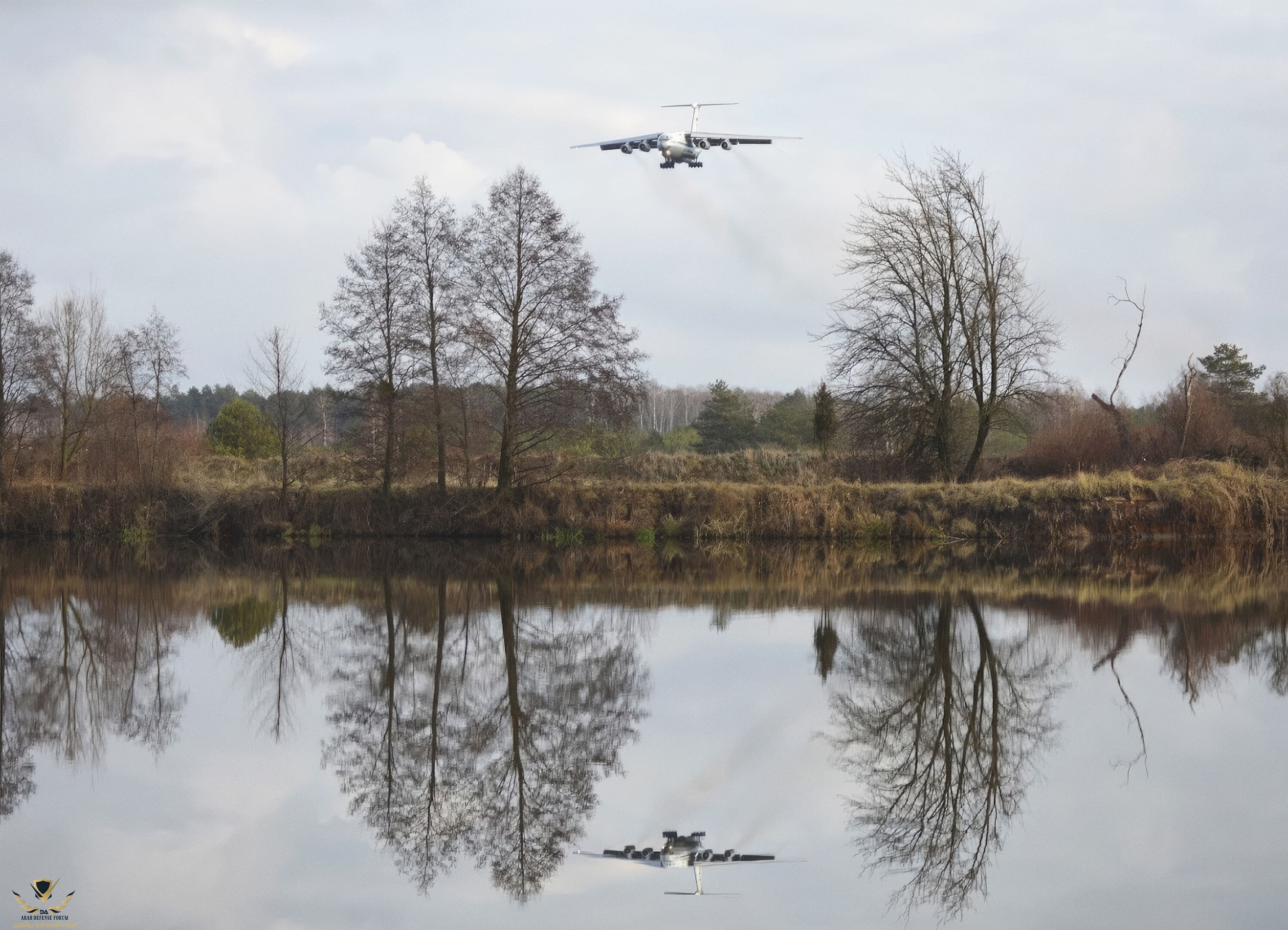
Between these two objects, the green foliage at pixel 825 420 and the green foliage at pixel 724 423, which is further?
the green foliage at pixel 724 423

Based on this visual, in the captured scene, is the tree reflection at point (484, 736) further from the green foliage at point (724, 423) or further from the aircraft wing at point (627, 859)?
the green foliage at point (724, 423)

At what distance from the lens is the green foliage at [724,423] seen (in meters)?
56.1

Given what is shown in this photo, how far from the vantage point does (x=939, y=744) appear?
9.24m

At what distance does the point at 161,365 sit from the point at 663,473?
17641mm

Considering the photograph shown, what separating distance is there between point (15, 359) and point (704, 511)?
24.9 m

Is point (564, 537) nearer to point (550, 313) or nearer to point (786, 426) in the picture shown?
point (550, 313)

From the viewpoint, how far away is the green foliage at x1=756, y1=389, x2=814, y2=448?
178 feet

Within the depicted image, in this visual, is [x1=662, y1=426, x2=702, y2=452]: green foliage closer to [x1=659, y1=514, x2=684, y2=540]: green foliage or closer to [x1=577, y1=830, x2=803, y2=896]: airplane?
[x1=659, y1=514, x2=684, y2=540]: green foliage

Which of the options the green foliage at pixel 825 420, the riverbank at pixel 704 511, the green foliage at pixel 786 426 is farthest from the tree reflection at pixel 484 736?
the green foliage at pixel 786 426

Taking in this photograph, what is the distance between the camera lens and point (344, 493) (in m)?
35.8

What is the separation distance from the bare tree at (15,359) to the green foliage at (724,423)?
28.9 meters

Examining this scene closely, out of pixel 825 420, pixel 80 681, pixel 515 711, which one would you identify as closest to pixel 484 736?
pixel 515 711

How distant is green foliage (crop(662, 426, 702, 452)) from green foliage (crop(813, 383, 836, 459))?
13.7 meters

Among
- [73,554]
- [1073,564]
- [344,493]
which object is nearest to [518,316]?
[344,493]
